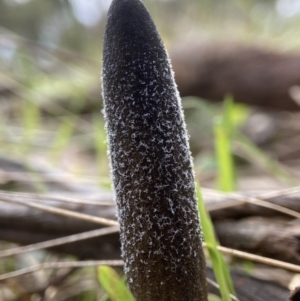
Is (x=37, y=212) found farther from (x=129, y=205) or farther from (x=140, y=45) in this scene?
(x=140, y=45)

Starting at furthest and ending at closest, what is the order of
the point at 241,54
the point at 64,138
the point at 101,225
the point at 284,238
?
1. the point at 241,54
2. the point at 64,138
3. the point at 101,225
4. the point at 284,238

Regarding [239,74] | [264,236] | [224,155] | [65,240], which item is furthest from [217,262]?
[239,74]

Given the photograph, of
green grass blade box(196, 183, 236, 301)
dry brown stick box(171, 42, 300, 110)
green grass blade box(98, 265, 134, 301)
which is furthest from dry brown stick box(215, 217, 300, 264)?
dry brown stick box(171, 42, 300, 110)

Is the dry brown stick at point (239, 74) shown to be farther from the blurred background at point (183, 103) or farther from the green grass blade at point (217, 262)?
the green grass blade at point (217, 262)

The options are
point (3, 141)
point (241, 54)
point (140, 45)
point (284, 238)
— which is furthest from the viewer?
point (241, 54)

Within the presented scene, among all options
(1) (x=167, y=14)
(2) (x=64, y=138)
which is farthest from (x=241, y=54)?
(1) (x=167, y=14)

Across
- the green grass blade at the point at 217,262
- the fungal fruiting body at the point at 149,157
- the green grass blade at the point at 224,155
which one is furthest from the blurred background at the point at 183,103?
the fungal fruiting body at the point at 149,157
